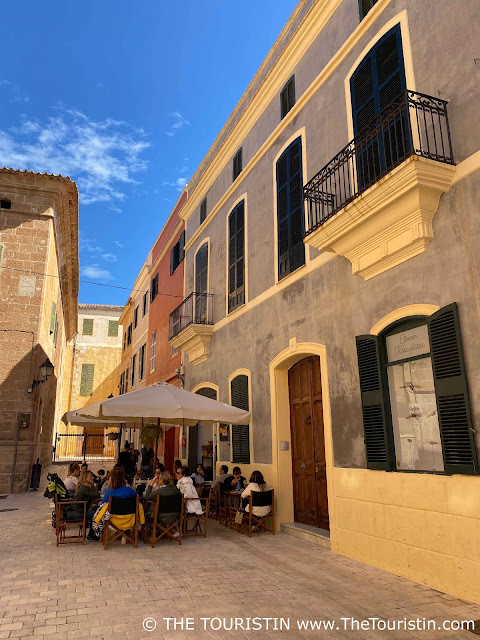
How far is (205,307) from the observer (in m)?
14.2

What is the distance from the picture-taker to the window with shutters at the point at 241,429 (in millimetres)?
10734

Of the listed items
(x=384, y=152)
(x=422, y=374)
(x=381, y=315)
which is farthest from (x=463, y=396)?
(x=384, y=152)

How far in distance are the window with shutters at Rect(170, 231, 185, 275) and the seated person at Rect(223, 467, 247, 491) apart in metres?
9.91

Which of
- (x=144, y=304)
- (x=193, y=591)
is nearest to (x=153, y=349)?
(x=144, y=304)

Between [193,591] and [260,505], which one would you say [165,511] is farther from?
[193,591]

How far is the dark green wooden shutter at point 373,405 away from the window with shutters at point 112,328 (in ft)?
114

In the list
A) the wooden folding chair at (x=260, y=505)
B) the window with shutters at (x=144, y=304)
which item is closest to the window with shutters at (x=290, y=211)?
the wooden folding chair at (x=260, y=505)

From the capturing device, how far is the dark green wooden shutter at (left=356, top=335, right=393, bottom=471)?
644 centimetres

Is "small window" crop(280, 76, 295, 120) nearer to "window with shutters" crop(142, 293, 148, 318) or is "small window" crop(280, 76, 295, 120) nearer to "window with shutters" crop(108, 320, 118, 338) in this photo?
"window with shutters" crop(142, 293, 148, 318)

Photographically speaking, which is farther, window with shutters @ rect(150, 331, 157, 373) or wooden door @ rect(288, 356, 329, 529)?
window with shutters @ rect(150, 331, 157, 373)

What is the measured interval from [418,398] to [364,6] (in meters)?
6.44

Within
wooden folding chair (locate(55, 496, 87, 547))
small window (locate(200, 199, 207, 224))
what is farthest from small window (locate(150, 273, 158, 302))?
wooden folding chair (locate(55, 496, 87, 547))

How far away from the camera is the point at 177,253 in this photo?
18.8 meters

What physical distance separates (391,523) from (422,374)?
1985mm
